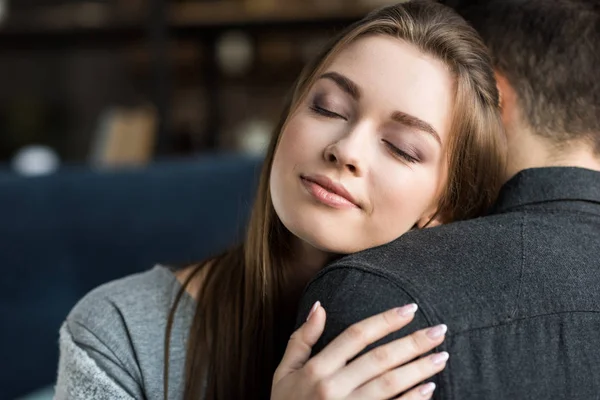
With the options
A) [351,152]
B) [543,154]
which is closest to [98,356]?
[351,152]

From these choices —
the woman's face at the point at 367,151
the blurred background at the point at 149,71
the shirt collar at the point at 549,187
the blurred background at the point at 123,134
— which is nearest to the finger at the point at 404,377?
the woman's face at the point at 367,151

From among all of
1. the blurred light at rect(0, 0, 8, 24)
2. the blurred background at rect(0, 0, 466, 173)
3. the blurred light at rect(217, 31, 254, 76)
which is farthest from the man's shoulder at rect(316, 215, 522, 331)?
the blurred light at rect(0, 0, 8, 24)

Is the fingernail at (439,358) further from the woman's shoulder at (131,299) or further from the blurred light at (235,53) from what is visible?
the blurred light at (235,53)

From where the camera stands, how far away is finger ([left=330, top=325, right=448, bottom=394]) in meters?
0.83

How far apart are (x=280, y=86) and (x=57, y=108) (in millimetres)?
1458

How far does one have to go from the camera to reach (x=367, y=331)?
0.82 meters

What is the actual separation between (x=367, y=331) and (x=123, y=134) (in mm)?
2945

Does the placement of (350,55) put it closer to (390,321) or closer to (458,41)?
(458,41)

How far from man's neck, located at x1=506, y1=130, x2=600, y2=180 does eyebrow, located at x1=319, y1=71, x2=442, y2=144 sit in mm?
213

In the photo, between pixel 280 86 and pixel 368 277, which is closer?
pixel 368 277

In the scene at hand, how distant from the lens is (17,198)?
7.98 ft

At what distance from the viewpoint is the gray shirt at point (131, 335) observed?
1.13m

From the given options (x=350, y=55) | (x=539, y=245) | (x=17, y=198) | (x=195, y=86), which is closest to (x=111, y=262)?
(x=17, y=198)

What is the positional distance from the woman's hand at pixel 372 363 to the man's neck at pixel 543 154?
0.45m
